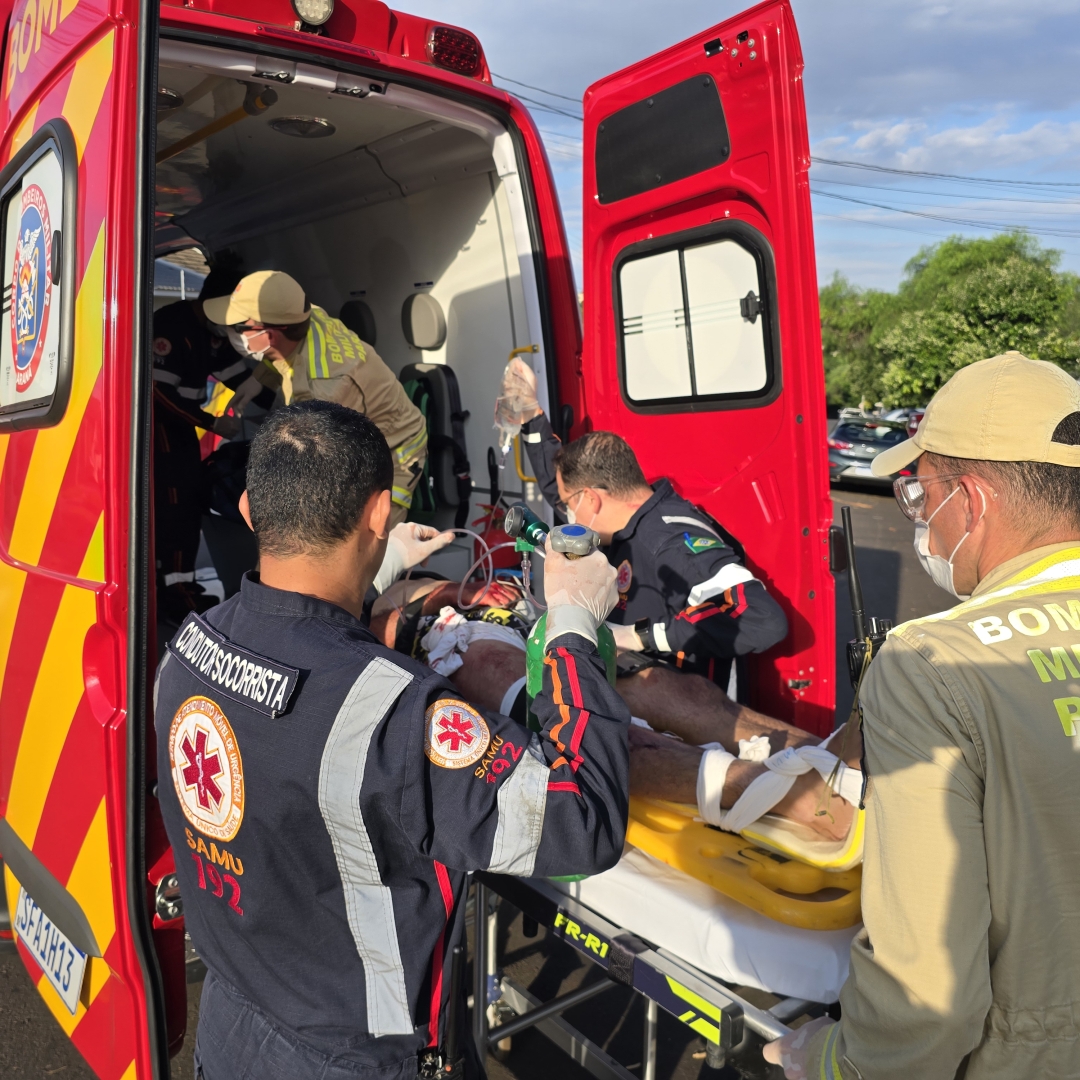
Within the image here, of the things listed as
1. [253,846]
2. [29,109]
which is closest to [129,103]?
[29,109]

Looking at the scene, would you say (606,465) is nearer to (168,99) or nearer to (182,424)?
(182,424)

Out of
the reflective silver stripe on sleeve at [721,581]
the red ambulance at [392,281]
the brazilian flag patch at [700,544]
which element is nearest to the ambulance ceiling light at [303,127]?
the red ambulance at [392,281]

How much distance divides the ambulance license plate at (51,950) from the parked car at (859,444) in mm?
13181

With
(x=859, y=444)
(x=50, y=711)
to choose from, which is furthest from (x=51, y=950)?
(x=859, y=444)

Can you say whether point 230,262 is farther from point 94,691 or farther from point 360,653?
point 360,653

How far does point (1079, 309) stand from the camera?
110 ft

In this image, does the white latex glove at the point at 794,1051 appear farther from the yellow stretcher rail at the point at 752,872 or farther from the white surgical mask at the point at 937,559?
the white surgical mask at the point at 937,559

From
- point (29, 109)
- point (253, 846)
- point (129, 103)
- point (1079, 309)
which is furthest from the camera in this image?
point (1079, 309)

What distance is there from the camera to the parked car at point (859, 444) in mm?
14242

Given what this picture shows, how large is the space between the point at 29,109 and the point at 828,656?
245cm

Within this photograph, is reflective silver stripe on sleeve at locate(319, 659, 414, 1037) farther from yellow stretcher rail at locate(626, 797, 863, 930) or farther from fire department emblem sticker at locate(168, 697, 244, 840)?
yellow stretcher rail at locate(626, 797, 863, 930)

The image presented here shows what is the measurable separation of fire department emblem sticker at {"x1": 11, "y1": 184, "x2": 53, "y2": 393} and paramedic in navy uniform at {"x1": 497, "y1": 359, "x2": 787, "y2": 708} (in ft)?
5.15

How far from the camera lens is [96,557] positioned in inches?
67.4

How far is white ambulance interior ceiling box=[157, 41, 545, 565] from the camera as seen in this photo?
329 cm
